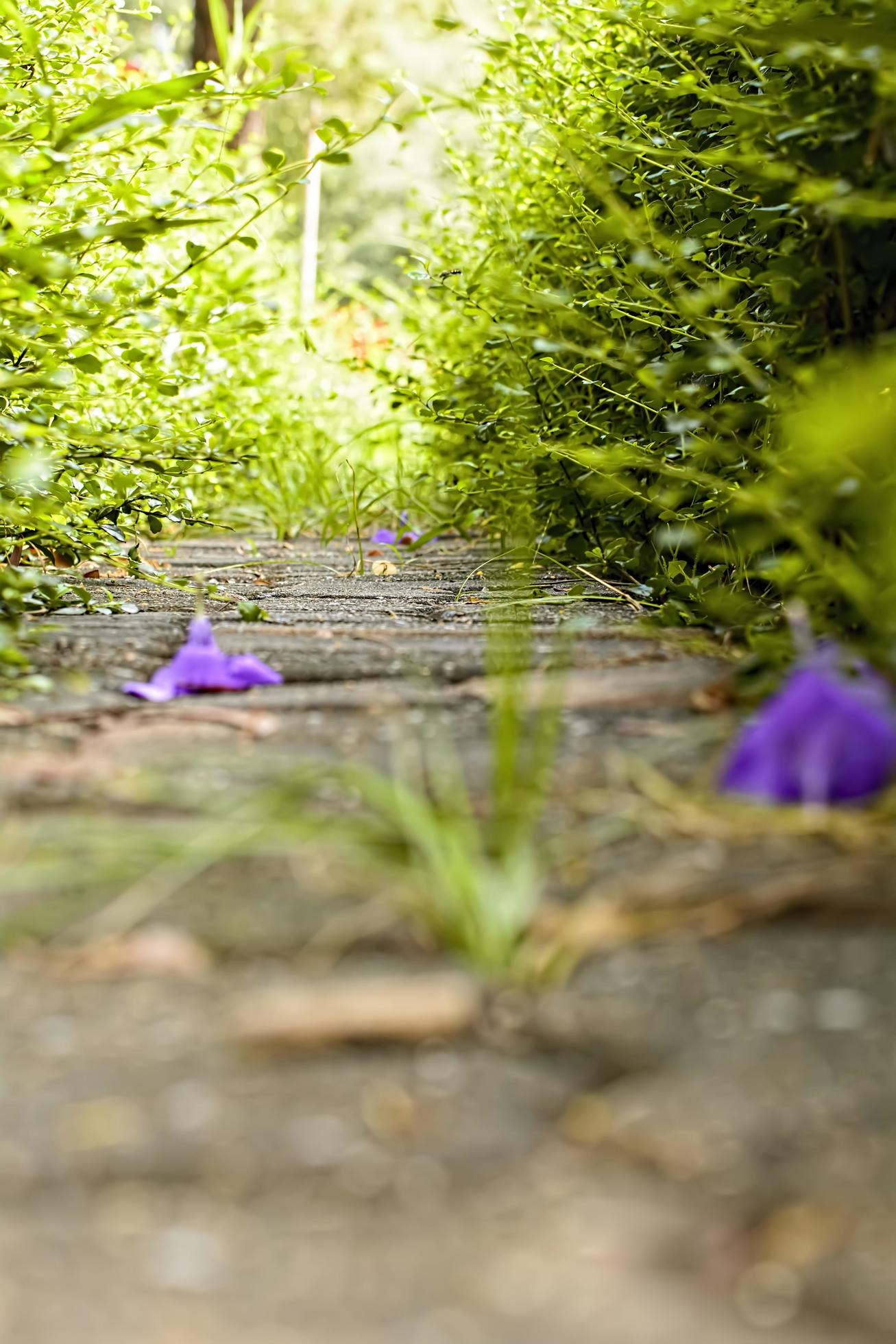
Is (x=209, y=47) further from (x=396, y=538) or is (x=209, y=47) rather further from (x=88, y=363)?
(x=88, y=363)

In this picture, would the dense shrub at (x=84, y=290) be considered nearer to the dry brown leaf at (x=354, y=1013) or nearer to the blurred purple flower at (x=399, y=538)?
the blurred purple flower at (x=399, y=538)

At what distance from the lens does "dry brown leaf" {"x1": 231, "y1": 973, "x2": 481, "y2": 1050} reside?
77cm

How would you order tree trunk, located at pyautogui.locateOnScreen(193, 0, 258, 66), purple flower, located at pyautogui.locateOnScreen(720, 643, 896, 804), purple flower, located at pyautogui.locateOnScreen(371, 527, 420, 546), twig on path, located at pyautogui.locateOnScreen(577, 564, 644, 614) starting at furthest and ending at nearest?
tree trunk, located at pyautogui.locateOnScreen(193, 0, 258, 66) < purple flower, located at pyautogui.locateOnScreen(371, 527, 420, 546) < twig on path, located at pyautogui.locateOnScreen(577, 564, 644, 614) < purple flower, located at pyautogui.locateOnScreen(720, 643, 896, 804)

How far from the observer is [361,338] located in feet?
23.3

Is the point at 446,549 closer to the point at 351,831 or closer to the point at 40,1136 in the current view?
the point at 351,831

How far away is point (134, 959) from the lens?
862mm

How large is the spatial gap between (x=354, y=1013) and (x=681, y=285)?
69.6 inches

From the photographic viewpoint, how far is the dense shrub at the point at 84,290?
159cm

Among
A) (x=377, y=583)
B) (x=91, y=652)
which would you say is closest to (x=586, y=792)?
(x=91, y=652)

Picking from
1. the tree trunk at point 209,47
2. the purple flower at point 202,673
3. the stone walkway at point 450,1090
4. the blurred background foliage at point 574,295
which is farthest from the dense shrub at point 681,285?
the tree trunk at point 209,47

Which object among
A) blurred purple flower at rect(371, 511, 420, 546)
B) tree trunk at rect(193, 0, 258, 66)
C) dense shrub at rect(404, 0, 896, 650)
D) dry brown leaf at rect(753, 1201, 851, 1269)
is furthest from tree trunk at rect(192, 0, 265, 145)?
dry brown leaf at rect(753, 1201, 851, 1269)

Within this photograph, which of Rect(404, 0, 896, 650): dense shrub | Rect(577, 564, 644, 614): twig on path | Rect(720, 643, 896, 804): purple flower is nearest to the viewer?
Rect(720, 643, 896, 804): purple flower

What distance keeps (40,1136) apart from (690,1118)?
35cm

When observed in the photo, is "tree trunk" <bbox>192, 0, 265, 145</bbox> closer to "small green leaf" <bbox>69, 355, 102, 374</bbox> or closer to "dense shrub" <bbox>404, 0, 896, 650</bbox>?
"dense shrub" <bbox>404, 0, 896, 650</bbox>
